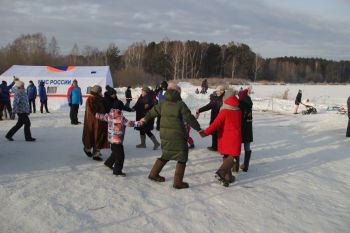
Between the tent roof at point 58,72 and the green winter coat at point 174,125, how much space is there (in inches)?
628

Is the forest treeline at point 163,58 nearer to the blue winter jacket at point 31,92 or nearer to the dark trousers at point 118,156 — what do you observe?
the blue winter jacket at point 31,92

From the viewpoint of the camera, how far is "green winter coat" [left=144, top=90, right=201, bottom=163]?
5969mm

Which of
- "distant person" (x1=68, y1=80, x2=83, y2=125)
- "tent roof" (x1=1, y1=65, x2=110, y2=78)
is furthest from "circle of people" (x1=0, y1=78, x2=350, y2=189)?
"tent roof" (x1=1, y1=65, x2=110, y2=78)

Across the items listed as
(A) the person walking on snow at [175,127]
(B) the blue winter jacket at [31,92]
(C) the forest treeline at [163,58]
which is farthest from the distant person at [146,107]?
(C) the forest treeline at [163,58]

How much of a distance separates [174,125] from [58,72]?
56.9 feet

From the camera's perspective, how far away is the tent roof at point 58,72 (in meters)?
21.4

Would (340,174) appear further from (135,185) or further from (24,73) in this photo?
(24,73)

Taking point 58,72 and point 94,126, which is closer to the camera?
point 94,126

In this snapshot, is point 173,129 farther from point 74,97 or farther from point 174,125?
point 74,97

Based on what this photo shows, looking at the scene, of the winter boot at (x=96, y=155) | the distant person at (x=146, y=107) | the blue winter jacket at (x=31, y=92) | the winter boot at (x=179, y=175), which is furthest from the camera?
the blue winter jacket at (x=31, y=92)

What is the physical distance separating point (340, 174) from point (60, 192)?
5951 mm

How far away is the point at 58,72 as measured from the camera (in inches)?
857

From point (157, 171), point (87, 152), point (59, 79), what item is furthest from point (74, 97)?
point (59, 79)

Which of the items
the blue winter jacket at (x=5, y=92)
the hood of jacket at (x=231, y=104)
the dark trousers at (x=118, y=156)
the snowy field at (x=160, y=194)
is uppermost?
the hood of jacket at (x=231, y=104)
